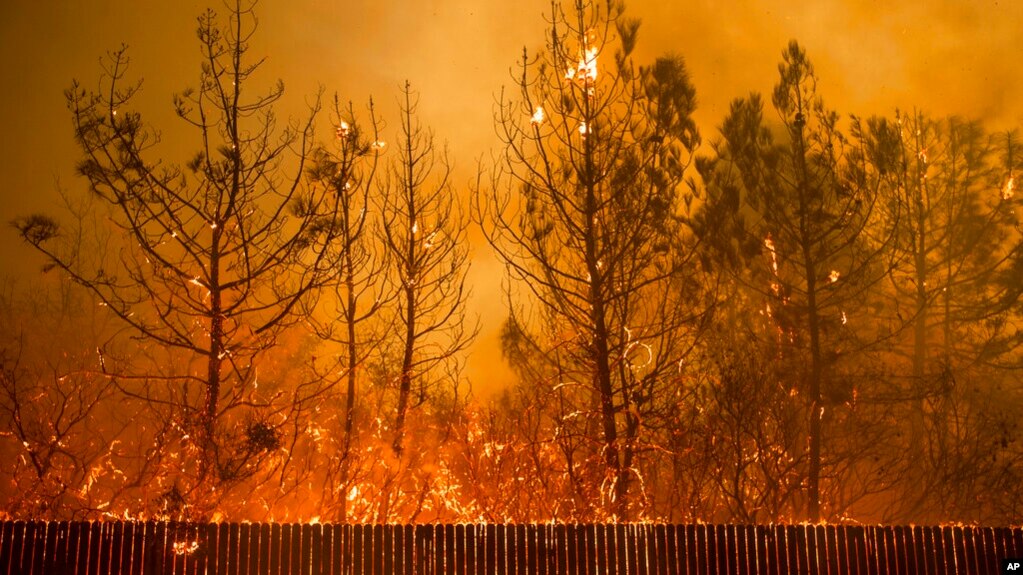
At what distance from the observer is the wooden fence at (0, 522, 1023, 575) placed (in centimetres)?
746

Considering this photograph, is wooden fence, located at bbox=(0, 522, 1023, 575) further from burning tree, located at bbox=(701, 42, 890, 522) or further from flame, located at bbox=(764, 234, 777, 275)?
flame, located at bbox=(764, 234, 777, 275)

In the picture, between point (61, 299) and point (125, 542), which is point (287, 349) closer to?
point (61, 299)

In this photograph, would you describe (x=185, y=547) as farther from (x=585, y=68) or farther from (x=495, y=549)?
(x=585, y=68)

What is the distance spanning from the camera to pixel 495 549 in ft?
25.0

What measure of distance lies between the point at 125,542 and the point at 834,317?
10.0m

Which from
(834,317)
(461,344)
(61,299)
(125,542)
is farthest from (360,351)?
(61,299)

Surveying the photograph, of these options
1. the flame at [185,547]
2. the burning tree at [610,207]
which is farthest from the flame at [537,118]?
the flame at [185,547]

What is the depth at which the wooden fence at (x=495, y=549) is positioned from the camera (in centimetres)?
746

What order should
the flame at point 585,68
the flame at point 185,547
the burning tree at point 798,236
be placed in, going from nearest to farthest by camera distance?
the flame at point 185,547 < the flame at point 585,68 < the burning tree at point 798,236

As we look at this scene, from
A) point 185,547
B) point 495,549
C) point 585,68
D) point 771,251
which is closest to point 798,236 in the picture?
point 771,251

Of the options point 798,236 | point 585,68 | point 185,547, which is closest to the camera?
point 185,547

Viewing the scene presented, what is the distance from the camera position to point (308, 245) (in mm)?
9141

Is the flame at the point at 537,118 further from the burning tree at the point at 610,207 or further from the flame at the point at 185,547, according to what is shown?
the flame at the point at 185,547

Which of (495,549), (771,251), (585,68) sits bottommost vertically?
(495,549)
